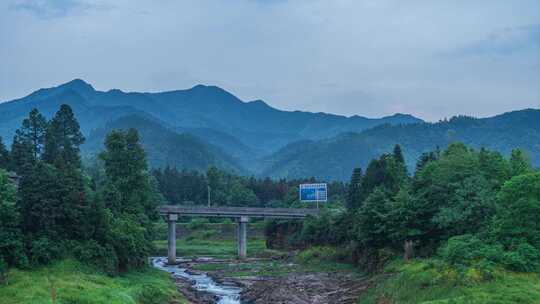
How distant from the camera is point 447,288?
45.7 meters

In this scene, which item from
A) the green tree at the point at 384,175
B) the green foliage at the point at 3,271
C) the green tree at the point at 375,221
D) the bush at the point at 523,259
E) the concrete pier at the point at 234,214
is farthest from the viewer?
the concrete pier at the point at 234,214

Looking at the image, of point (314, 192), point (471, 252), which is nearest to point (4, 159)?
point (314, 192)

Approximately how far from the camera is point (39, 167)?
63.5 metres

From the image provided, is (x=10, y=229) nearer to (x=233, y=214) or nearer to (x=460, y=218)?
(x=460, y=218)

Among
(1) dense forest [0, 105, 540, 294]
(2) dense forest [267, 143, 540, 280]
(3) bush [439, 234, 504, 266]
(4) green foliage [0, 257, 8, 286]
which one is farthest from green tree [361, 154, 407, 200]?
(4) green foliage [0, 257, 8, 286]

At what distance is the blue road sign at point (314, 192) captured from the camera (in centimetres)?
13038

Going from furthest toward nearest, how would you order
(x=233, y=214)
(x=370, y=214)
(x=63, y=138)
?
(x=233, y=214) → (x=63, y=138) → (x=370, y=214)

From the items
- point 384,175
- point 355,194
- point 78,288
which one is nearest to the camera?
point 78,288

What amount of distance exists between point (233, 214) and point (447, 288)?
74838mm

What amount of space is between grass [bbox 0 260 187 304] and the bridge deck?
44.0m

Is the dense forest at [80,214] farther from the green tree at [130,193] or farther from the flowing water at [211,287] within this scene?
the flowing water at [211,287]

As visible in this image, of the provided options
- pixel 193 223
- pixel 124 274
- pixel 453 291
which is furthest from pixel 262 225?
pixel 453 291

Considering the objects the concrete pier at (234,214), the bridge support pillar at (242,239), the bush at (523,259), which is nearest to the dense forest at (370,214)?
the bush at (523,259)

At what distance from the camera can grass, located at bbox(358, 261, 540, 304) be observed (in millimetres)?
40438
